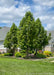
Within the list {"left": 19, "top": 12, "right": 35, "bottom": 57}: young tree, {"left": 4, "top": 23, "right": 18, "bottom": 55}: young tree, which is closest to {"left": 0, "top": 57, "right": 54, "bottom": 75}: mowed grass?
{"left": 19, "top": 12, "right": 35, "bottom": 57}: young tree

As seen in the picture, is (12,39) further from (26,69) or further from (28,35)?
(26,69)

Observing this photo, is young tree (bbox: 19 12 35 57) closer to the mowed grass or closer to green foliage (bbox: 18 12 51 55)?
green foliage (bbox: 18 12 51 55)

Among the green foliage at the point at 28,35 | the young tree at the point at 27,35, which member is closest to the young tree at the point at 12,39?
the green foliage at the point at 28,35

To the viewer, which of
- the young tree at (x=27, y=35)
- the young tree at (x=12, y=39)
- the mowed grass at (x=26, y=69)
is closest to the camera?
the mowed grass at (x=26, y=69)

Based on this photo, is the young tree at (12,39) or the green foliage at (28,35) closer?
the green foliage at (28,35)

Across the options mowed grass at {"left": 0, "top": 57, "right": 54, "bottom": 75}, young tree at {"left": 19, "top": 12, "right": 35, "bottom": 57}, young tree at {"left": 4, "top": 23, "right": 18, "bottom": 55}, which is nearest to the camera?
mowed grass at {"left": 0, "top": 57, "right": 54, "bottom": 75}

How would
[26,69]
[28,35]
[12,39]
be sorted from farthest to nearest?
[12,39], [28,35], [26,69]

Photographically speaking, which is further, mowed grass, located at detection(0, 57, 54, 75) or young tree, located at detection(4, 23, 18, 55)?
young tree, located at detection(4, 23, 18, 55)

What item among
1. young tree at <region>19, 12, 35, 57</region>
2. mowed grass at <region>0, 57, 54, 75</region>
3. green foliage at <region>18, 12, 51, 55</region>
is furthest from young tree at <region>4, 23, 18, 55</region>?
mowed grass at <region>0, 57, 54, 75</region>

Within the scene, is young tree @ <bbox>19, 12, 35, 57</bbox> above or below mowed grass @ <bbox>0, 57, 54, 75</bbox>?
above

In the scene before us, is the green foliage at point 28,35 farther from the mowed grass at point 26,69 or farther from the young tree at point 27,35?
the mowed grass at point 26,69

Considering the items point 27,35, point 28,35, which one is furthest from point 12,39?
point 28,35

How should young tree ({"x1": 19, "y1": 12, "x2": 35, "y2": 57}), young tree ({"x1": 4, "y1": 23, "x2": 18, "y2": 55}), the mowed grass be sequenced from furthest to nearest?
young tree ({"x1": 4, "y1": 23, "x2": 18, "y2": 55})
young tree ({"x1": 19, "y1": 12, "x2": 35, "y2": 57})
the mowed grass

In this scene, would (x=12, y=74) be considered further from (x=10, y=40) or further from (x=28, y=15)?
(x=10, y=40)
